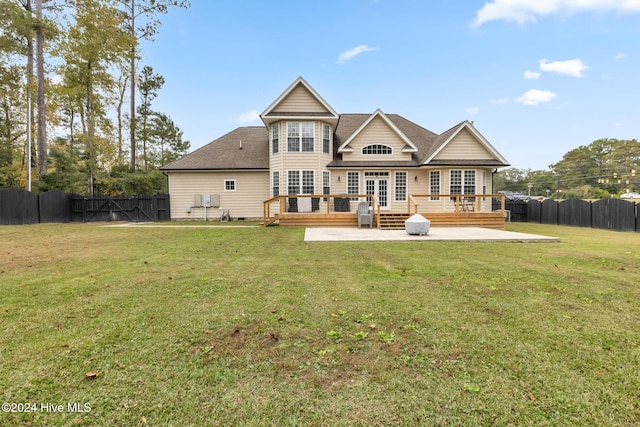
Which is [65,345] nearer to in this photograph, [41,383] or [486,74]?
[41,383]

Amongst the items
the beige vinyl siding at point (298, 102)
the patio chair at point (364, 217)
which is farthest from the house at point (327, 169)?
the patio chair at point (364, 217)

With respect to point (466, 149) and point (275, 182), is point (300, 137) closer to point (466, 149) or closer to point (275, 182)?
point (275, 182)

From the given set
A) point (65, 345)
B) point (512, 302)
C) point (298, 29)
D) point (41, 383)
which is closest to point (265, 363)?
point (41, 383)

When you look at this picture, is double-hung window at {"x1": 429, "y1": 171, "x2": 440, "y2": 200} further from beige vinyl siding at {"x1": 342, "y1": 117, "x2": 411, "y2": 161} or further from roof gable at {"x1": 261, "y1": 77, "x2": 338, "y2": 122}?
roof gable at {"x1": 261, "y1": 77, "x2": 338, "y2": 122}

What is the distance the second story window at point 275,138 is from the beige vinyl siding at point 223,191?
209cm

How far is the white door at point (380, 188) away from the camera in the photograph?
1794 centimetres

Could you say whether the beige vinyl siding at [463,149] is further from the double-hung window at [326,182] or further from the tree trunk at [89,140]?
the tree trunk at [89,140]

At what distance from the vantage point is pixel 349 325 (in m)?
3.27

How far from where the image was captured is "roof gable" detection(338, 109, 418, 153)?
→ 17.5 metres

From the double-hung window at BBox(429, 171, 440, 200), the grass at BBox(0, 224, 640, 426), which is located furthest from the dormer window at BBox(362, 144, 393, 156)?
the grass at BBox(0, 224, 640, 426)

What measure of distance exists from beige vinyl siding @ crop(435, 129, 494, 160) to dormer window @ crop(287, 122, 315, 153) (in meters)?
7.62

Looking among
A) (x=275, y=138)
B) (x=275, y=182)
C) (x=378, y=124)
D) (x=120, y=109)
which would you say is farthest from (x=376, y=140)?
(x=120, y=109)

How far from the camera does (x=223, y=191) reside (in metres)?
19.1

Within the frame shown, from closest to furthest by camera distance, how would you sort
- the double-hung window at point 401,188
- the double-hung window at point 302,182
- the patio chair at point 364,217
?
the patio chair at point 364,217
the double-hung window at point 302,182
the double-hung window at point 401,188
